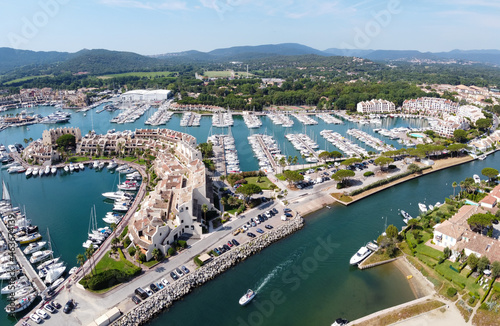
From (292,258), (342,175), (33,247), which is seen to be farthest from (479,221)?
(33,247)

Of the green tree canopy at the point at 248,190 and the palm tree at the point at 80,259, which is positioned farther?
the green tree canopy at the point at 248,190

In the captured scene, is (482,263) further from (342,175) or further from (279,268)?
(342,175)

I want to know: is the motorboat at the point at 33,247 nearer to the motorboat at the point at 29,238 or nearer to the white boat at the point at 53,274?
the motorboat at the point at 29,238

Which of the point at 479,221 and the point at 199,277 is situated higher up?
the point at 479,221

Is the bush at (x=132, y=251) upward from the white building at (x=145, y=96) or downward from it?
downward

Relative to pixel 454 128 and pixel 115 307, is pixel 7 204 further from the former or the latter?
pixel 454 128

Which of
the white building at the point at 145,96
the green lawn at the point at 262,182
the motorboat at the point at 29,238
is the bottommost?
the motorboat at the point at 29,238

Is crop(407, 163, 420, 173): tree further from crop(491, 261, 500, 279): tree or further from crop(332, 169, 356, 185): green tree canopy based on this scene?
crop(491, 261, 500, 279): tree

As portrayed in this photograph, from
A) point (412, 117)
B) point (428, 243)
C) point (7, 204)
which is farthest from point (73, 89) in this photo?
point (428, 243)

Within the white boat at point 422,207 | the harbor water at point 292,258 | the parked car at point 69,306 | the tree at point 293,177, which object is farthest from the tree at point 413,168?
the parked car at point 69,306
